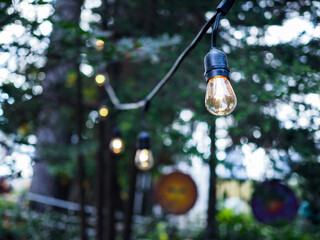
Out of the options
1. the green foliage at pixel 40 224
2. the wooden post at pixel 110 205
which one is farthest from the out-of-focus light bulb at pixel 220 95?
the green foliage at pixel 40 224

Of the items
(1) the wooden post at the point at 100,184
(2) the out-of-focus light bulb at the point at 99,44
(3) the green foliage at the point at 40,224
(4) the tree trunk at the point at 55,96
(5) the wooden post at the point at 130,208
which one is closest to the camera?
(2) the out-of-focus light bulb at the point at 99,44

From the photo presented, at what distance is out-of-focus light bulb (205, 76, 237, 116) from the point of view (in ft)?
5.17

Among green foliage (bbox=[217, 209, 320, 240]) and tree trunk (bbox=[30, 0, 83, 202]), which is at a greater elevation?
tree trunk (bbox=[30, 0, 83, 202])

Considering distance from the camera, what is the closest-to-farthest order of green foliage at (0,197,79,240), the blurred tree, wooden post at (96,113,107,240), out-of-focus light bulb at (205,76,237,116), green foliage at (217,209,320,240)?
out-of-focus light bulb at (205,76,237,116) → the blurred tree → wooden post at (96,113,107,240) → green foliage at (217,209,320,240) → green foliage at (0,197,79,240)

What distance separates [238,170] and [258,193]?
0.44 m

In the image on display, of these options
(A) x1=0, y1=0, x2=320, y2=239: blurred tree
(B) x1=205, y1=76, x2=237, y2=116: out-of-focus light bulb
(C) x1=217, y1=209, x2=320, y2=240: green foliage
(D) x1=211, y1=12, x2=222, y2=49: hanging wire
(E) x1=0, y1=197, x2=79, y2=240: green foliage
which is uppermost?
(A) x1=0, y1=0, x2=320, y2=239: blurred tree

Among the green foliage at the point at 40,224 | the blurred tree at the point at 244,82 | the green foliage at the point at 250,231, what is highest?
the blurred tree at the point at 244,82

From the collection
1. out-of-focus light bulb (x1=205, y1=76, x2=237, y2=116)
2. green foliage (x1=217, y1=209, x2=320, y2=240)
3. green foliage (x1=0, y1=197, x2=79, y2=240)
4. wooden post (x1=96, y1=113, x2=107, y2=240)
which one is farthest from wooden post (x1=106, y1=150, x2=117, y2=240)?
out-of-focus light bulb (x1=205, y1=76, x2=237, y2=116)

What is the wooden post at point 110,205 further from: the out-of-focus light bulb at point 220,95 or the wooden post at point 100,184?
the out-of-focus light bulb at point 220,95

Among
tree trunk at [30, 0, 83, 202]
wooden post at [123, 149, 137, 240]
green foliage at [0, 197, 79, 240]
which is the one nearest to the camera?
tree trunk at [30, 0, 83, 202]

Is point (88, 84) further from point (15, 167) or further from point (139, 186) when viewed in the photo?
point (139, 186)

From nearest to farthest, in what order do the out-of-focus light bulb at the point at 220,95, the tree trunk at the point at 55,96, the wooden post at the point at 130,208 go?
1. the out-of-focus light bulb at the point at 220,95
2. the tree trunk at the point at 55,96
3. the wooden post at the point at 130,208

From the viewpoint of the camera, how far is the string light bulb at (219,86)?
5.18ft

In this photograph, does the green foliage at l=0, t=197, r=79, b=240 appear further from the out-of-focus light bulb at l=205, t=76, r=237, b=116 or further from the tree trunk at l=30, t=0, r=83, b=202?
the out-of-focus light bulb at l=205, t=76, r=237, b=116
